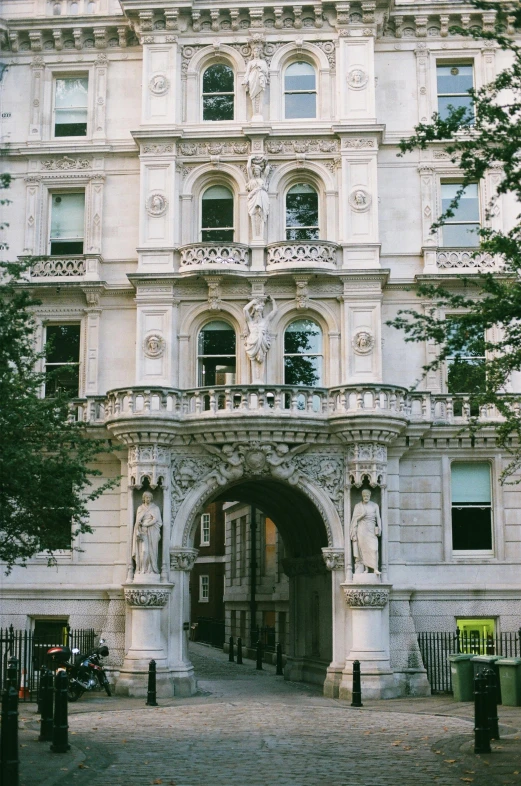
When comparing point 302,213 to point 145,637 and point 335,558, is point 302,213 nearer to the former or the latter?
point 335,558

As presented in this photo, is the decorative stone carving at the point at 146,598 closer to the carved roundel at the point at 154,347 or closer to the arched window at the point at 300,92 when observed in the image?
the carved roundel at the point at 154,347

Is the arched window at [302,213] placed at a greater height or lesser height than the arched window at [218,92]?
lesser

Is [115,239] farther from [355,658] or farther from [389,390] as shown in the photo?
[355,658]

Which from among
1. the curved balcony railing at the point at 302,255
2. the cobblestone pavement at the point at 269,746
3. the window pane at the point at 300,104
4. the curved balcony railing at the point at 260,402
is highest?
the window pane at the point at 300,104

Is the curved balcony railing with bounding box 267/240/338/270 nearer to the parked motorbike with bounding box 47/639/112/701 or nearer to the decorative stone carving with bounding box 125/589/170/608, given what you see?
the decorative stone carving with bounding box 125/589/170/608

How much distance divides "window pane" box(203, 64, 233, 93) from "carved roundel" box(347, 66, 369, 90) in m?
3.66

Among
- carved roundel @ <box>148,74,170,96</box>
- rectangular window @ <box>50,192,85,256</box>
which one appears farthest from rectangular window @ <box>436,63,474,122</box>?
rectangular window @ <box>50,192,85,256</box>

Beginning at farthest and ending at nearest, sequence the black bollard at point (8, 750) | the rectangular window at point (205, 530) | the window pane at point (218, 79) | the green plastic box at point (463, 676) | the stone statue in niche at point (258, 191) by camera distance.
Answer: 1. the rectangular window at point (205, 530)
2. the window pane at point (218, 79)
3. the stone statue in niche at point (258, 191)
4. the green plastic box at point (463, 676)
5. the black bollard at point (8, 750)

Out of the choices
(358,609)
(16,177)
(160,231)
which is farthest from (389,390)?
(16,177)

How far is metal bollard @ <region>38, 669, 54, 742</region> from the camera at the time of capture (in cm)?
1800

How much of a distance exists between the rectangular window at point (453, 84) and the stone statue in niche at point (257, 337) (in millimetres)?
8595

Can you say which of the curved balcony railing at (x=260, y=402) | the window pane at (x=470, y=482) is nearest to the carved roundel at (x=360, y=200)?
the curved balcony railing at (x=260, y=402)

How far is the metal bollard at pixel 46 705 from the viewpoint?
18.0m

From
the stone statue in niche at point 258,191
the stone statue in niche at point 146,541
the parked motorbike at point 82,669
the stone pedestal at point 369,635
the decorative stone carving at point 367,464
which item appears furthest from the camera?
the stone statue in niche at point 258,191
